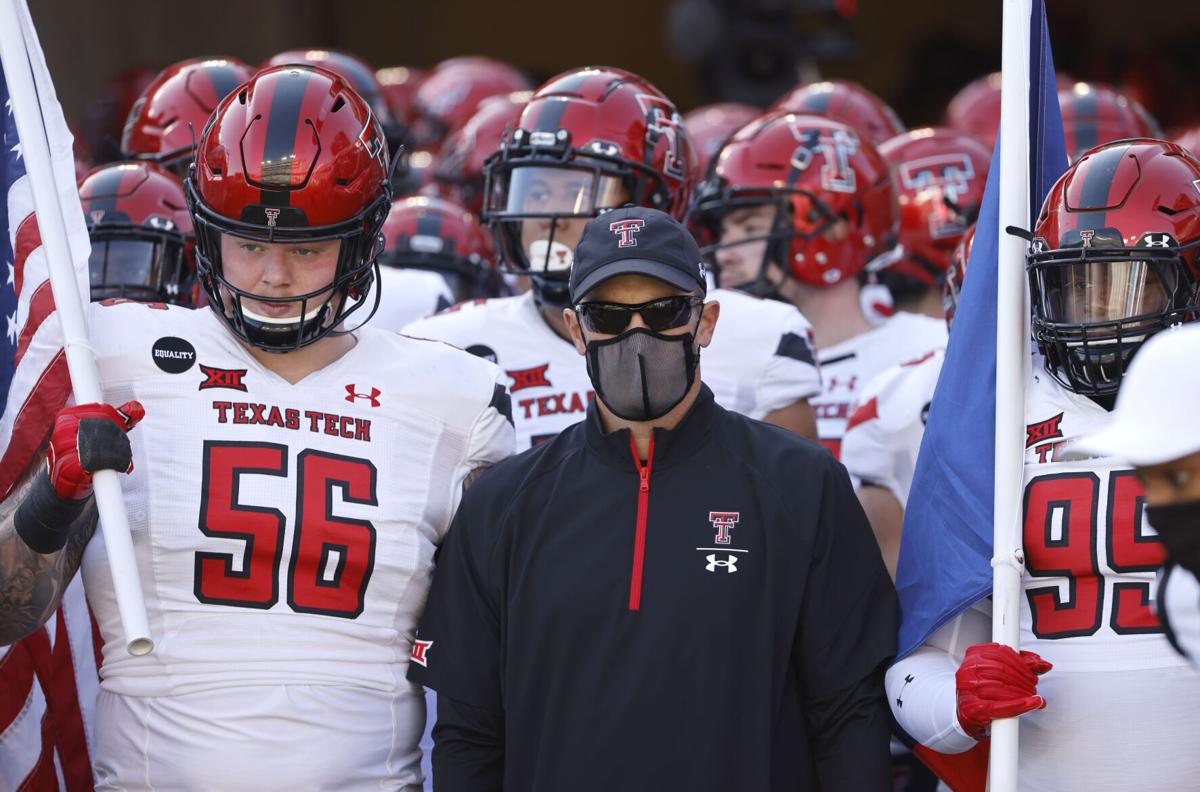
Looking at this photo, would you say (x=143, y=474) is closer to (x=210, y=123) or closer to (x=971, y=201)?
(x=210, y=123)

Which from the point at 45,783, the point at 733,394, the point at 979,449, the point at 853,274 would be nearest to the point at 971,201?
the point at 853,274

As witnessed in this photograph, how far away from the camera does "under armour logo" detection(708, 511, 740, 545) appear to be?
308 cm

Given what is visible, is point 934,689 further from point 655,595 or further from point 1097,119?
point 1097,119

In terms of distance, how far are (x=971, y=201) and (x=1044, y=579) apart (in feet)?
10.0

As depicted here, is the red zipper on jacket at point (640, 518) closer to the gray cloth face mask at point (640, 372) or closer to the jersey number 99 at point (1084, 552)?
the gray cloth face mask at point (640, 372)

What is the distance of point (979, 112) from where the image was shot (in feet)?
27.0

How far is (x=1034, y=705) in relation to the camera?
2.88 m

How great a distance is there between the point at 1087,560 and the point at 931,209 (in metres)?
3.10

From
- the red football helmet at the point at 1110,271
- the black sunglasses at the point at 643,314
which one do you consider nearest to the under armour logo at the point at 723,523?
the black sunglasses at the point at 643,314

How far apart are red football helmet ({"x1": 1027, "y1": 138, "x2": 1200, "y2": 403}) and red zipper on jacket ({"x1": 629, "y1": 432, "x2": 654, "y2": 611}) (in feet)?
2.63

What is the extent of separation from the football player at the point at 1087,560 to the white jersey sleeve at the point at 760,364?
912mm

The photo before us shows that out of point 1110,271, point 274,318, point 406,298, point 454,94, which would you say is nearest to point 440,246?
point 406,298

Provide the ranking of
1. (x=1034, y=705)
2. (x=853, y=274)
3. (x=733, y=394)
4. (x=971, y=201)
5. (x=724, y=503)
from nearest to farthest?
→ (x=1034, y=705)
(x=724, y=503)
(x=733, y=394)
(x=853, y=274)
(x=971, y=201)

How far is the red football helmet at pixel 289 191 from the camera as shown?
330 centimetres
